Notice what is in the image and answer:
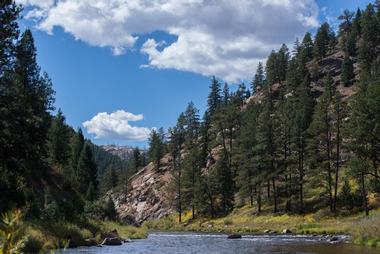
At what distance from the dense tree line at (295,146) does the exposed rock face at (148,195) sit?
16.3ft

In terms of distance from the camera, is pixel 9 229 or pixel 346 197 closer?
pixel 9 229

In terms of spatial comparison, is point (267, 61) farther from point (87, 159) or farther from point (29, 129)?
point (29, 129)

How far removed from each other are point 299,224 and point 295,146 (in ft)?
64.2

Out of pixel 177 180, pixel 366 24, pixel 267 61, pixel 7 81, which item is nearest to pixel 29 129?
pixel 7 81

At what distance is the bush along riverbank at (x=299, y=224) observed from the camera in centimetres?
3559

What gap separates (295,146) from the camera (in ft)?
263

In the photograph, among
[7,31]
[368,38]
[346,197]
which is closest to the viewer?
[7,31]

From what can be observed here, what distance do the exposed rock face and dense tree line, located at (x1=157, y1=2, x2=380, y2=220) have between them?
496 centimetres

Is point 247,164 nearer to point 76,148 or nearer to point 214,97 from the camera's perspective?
point 76,148

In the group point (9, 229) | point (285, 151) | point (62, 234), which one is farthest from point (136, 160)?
point (9, 229)

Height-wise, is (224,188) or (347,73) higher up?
(347,73)

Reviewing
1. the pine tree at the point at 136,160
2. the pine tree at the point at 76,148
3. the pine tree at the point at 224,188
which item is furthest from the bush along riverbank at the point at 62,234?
the pine tree at the point at 136,160

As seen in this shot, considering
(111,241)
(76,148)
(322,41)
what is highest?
(322,41)

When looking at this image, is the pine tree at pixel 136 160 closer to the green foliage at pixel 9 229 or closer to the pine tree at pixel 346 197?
the pine tree at pixel 346 197
